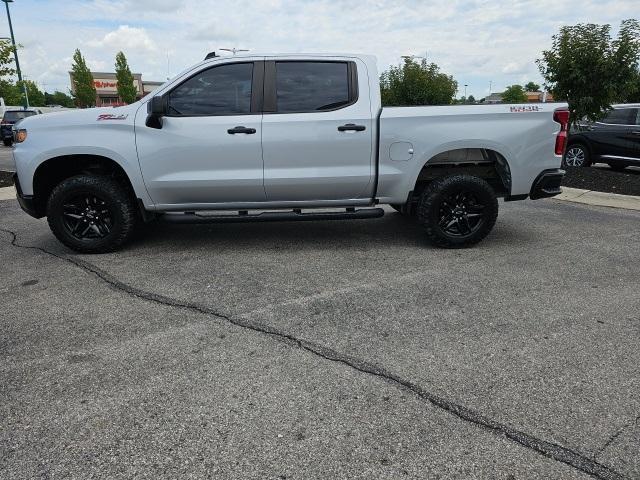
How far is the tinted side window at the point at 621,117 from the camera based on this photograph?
437 inches

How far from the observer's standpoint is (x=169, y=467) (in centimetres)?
219

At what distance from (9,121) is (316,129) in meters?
20.9

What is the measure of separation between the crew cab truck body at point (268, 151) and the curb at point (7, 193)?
4.38 m

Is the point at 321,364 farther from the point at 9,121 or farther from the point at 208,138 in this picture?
the point at 9,121

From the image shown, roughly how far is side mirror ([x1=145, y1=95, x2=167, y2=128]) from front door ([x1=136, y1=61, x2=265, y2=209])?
52 mm

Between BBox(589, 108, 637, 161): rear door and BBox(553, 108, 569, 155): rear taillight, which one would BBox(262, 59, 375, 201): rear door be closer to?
BBox(553, 108, 569, 155): rear taillight

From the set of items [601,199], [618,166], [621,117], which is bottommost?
[601,199]

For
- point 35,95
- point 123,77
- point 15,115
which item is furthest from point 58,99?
point 15,115

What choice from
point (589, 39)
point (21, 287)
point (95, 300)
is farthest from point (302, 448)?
point (589, 39)

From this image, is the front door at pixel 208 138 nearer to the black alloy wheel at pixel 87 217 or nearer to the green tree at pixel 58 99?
the black alloy wheel at pixel 87 217

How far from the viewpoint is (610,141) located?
11.2 metres

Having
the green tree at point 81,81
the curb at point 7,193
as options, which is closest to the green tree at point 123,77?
the green tree at point 81,81

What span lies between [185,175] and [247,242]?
1.12 meters

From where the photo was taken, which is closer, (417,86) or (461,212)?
(461,212)
